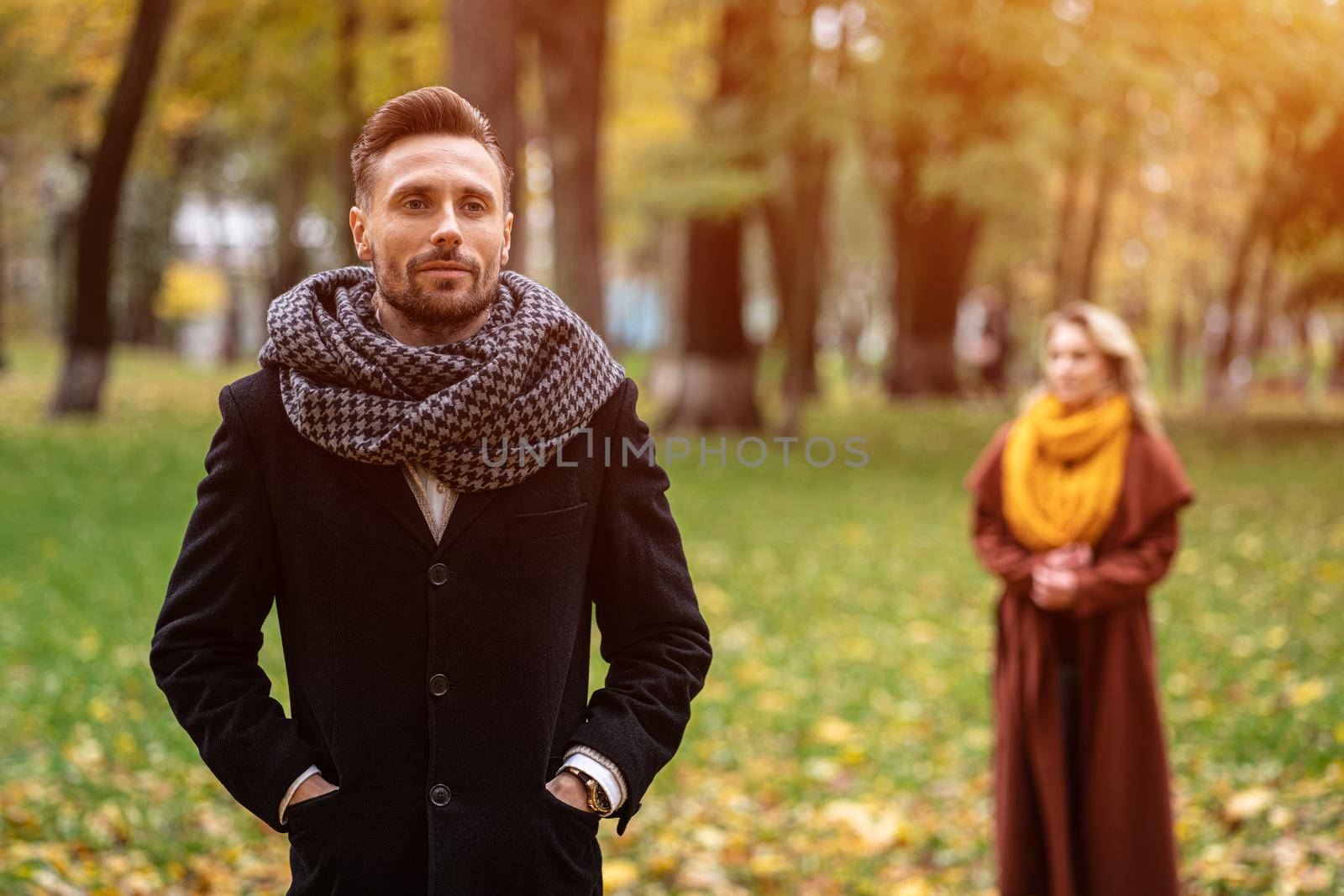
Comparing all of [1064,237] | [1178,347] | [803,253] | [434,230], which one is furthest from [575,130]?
[1178,347]

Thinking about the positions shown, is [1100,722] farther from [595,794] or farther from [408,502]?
[408,502]

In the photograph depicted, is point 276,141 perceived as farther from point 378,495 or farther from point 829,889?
point 378,495

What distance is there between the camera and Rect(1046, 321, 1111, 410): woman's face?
512 centimetres

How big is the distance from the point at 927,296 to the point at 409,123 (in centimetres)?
2585

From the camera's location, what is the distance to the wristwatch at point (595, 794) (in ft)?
7.88

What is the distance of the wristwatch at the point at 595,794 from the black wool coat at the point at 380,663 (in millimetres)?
28

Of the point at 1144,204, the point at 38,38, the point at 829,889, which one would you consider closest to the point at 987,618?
the point at 829,889

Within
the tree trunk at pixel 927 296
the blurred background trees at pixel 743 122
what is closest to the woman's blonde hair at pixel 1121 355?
the blurred background trees at pixel 743 122

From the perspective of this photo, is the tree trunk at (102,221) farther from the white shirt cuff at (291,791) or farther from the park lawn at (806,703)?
the white shirt cuff at (291,791)

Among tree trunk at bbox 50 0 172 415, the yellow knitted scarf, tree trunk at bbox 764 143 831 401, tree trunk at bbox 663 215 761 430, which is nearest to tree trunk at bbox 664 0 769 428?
tree trunk at bbox 663 215 761 430

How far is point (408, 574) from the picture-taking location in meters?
2.36

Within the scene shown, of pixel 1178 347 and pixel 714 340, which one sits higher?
pixel 714 340

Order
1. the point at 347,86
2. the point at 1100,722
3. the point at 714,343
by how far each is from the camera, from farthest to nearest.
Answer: the point at 714,343, the point at 347,86, the point at 1100,722

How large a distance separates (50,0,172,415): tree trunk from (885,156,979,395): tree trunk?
1465 cm
